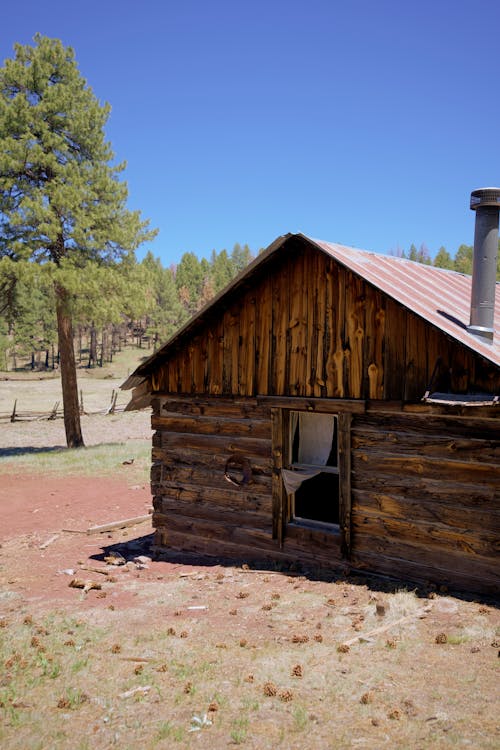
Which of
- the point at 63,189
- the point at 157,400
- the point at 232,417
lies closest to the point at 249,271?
the point at 232,417

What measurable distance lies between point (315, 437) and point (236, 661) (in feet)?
14.4

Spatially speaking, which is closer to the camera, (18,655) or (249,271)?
(18,655)

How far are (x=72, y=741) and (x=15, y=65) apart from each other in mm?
23700

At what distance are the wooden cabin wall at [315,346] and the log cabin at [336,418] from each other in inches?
0.9

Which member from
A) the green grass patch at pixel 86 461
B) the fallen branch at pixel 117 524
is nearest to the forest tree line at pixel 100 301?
the green grass patch at pixel 86 461

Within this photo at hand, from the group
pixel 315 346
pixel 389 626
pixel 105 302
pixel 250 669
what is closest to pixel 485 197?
pixel 315 346

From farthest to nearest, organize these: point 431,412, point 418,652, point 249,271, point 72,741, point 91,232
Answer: point 91,232 < point 249,271 < point 431,412 < point 418,652 < point 72,741

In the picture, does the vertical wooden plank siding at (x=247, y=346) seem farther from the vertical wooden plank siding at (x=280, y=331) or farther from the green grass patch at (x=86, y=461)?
the green grass patch at (x=86, y=461)

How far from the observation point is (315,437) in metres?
10.6

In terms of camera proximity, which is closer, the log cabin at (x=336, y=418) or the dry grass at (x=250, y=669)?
the dry grass at (x=250, y=669)

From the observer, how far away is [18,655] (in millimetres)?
7402

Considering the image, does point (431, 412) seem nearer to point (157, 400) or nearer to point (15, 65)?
point (157, 400)

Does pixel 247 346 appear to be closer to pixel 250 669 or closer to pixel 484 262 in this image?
pixel 484 262

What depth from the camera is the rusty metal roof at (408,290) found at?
8.38 metres
